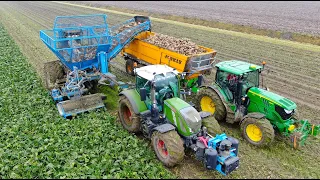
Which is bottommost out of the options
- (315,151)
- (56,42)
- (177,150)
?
(315,151)

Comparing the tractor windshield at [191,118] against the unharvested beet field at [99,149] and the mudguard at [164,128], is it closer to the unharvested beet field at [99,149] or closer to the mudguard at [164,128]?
the mudguard at [164,128]

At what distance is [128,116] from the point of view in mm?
8938

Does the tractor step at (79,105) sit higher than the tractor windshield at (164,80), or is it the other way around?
the tractor windshield at (164,80)

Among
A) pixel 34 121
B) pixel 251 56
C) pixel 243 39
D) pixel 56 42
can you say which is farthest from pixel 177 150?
pixel 243 39

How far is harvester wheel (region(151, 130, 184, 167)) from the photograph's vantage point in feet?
21.9

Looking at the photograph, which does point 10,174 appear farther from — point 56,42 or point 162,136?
point 56,42

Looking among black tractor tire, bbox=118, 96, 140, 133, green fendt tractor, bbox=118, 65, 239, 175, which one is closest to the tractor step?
black tractor tire, bbox=118, 96, 140, 133

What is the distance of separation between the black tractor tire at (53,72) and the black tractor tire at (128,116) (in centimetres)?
383

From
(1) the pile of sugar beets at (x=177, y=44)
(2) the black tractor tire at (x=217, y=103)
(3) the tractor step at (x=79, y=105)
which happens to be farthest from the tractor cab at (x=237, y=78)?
(3) the tractor step at (x=79, y=105)

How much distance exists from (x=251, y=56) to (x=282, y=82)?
4.10 m

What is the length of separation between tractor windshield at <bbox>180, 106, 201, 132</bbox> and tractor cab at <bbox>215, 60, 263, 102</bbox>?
211 centimetres

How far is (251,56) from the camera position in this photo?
1662cm

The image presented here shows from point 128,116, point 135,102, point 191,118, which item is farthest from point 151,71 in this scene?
point 191,118

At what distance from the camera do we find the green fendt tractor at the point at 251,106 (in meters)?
7.79
